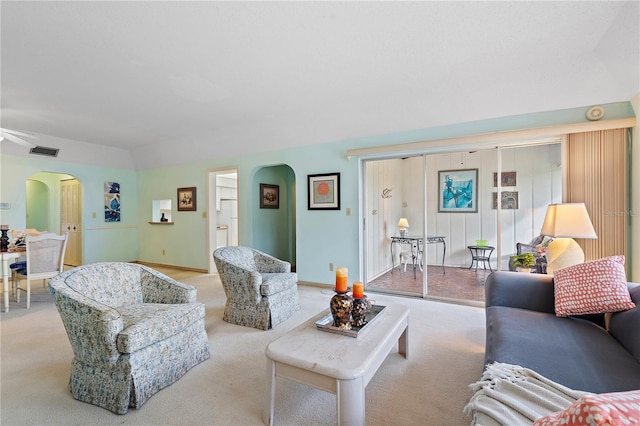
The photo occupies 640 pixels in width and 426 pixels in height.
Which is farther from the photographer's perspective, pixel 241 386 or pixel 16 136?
pixel 16 136

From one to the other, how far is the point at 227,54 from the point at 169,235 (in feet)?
16.0

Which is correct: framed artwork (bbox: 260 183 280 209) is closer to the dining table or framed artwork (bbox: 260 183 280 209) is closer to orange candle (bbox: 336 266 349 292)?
the dining table

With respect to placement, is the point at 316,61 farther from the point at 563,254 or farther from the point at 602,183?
the point at 602,183

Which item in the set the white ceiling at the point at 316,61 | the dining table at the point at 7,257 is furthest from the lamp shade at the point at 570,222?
the dining table at the point at 7,257

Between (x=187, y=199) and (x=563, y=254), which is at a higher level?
(x=187, y=199)

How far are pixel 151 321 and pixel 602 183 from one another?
4190 mm

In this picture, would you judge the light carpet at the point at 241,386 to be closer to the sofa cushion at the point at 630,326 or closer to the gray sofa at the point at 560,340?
the gray sofa at the point at 560,340

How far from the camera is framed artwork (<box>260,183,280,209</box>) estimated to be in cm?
570

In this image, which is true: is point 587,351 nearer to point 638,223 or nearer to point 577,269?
point 577,269

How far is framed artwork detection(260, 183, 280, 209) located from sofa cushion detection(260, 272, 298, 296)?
2.56m

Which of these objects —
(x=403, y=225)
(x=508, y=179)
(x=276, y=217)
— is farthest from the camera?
(x=276, y=217)

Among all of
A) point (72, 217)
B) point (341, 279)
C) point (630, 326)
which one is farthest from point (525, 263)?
point (72, 217)

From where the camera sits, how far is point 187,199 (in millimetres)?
6023

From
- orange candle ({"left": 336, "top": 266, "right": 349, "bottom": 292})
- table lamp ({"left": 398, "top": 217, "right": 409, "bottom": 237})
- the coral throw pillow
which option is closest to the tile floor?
table lamp ({"left": 398, "top": 217, "right": 409, "bottom": 237})
